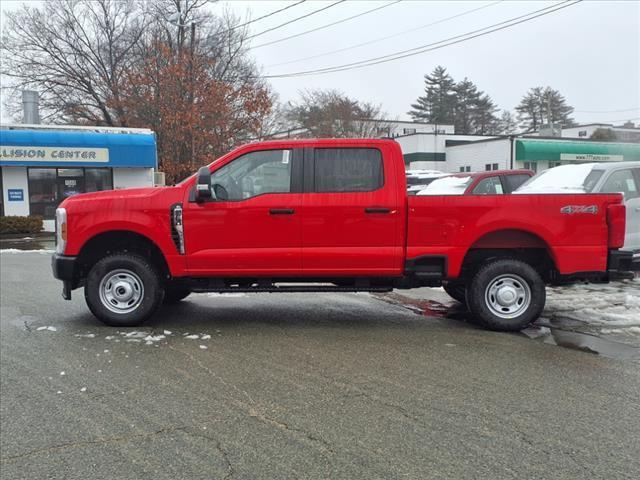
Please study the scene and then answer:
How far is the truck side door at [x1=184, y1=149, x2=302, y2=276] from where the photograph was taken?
20.5 feet

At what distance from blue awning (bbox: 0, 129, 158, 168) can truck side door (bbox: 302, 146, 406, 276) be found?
18.7m

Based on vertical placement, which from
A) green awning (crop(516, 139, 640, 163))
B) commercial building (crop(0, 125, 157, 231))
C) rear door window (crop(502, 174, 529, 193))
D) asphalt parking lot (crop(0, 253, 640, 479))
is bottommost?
asphalt parking lot (crop(0, 253, 640, 479))

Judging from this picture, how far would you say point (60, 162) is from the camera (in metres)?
22.6

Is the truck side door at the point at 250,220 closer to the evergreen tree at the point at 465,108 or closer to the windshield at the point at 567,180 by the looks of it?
the windshield at the point at 567,180

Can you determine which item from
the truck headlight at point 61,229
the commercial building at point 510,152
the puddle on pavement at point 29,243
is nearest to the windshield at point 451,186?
the truck headlight at point 61,229

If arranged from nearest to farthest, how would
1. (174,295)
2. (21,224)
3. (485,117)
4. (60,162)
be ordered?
(174,295), (21,224), (60,162), (485,117)

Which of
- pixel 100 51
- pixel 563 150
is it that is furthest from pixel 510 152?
pixel 100 51

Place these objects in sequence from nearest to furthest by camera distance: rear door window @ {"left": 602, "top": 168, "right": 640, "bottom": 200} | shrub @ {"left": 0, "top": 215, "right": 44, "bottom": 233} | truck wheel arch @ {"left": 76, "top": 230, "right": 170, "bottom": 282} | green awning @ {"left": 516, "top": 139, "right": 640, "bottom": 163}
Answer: truck wheel arch @ {"left": 76, "top": 230, "right": 170, "bottom": 282} < rear door window @ {"left": 602, "top": 168, "right": 640, "bottom": 200} < shrub @ {"left": 0, "top": 215, "right": 44, "bottom": 233} < green awning @ {"left": 516, "top": 139, "right": 640, "bottom": 163}

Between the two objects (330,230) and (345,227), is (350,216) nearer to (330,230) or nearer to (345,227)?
(345,227)

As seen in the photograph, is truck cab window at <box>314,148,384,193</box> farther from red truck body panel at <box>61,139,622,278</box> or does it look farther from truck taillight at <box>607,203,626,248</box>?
truck taillight at <box>607,203,626,248</box>

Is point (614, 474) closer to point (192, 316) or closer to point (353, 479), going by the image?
point (353, 479)

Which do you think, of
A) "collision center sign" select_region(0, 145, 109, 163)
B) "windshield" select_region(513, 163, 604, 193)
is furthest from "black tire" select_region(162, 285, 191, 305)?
"collision center sign" select_region(0, 145, 109, 163)

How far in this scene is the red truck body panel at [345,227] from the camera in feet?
20.4

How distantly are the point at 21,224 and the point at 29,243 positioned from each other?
10.2 feet
